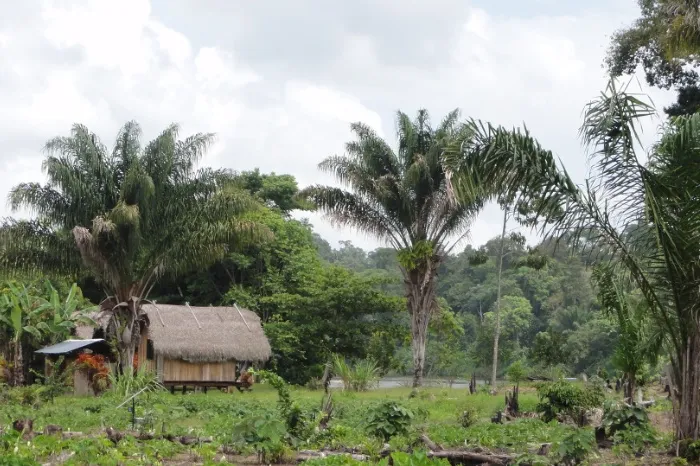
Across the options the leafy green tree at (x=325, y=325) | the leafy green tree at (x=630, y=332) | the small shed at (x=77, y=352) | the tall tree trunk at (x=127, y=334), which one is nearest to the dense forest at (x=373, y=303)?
the leafy green tree at (x=325, y=325)

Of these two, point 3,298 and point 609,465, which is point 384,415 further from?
point 3,298

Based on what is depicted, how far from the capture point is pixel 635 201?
10.8 m

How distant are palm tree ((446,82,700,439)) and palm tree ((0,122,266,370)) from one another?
16091 millimetres

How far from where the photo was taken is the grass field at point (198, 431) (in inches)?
403

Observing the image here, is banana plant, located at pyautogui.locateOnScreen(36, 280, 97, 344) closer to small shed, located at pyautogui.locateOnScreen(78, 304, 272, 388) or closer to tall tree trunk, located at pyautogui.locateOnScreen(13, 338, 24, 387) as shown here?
tall tree trunk, located at pyautogui.locateOnScreen(13, 338, 24, 387)

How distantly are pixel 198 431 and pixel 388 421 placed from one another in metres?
3.15

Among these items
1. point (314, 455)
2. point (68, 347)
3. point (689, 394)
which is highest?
point (68, 347)

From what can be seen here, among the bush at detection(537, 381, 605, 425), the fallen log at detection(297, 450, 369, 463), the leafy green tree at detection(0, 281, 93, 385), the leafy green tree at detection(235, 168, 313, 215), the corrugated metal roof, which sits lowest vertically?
the fallen log at detection(297, 450, 369, 463)

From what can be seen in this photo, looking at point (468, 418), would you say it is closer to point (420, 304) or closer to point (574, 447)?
point (574, 447)

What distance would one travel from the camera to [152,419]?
13.5 m

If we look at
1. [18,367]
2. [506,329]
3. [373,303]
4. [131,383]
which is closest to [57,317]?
[18,367]

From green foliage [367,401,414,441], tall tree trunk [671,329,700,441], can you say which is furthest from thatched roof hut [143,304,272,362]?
tall tree trunk [671,329,700,441]

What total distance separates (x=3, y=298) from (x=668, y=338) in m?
21.1

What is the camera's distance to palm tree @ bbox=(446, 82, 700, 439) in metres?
10.4
